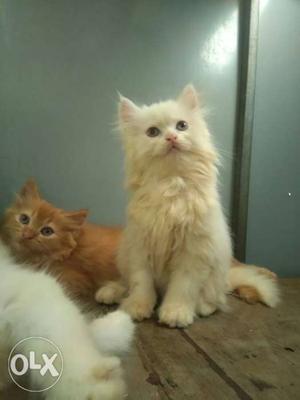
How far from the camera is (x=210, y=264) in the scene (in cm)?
128

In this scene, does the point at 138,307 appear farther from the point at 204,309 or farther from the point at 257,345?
the point at 257,345

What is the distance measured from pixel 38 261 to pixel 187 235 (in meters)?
0.55

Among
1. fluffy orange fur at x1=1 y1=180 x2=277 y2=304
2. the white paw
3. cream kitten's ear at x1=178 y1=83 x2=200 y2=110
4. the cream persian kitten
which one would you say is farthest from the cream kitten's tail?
the white paw

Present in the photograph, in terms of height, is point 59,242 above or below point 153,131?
below

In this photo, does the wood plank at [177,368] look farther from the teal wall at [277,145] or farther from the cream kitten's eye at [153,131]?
the teal wall at [277,145]

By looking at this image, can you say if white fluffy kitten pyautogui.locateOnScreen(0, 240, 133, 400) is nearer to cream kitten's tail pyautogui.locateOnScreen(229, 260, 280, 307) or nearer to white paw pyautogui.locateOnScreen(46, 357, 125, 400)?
white paw pyautogui.locateOnScreen(46, 357, 125, 400)

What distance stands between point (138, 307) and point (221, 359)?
0.37 meters

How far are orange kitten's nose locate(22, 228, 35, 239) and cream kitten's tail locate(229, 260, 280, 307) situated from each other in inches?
31.0

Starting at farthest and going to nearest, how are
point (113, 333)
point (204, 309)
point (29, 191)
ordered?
point (29, 191)
point (204, 309)
point (113, 333)

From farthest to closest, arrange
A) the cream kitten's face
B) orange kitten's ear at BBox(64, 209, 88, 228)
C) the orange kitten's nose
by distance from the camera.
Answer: orange kitten's ear at BBox(64, 209, 88, 228) < the orange kitten's nose < the cream kitten's face

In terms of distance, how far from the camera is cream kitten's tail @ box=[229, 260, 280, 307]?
1429 mm

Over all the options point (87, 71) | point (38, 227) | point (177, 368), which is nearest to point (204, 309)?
point (177, 368)

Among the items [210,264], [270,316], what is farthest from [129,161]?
[270,316]

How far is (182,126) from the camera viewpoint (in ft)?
4.40
